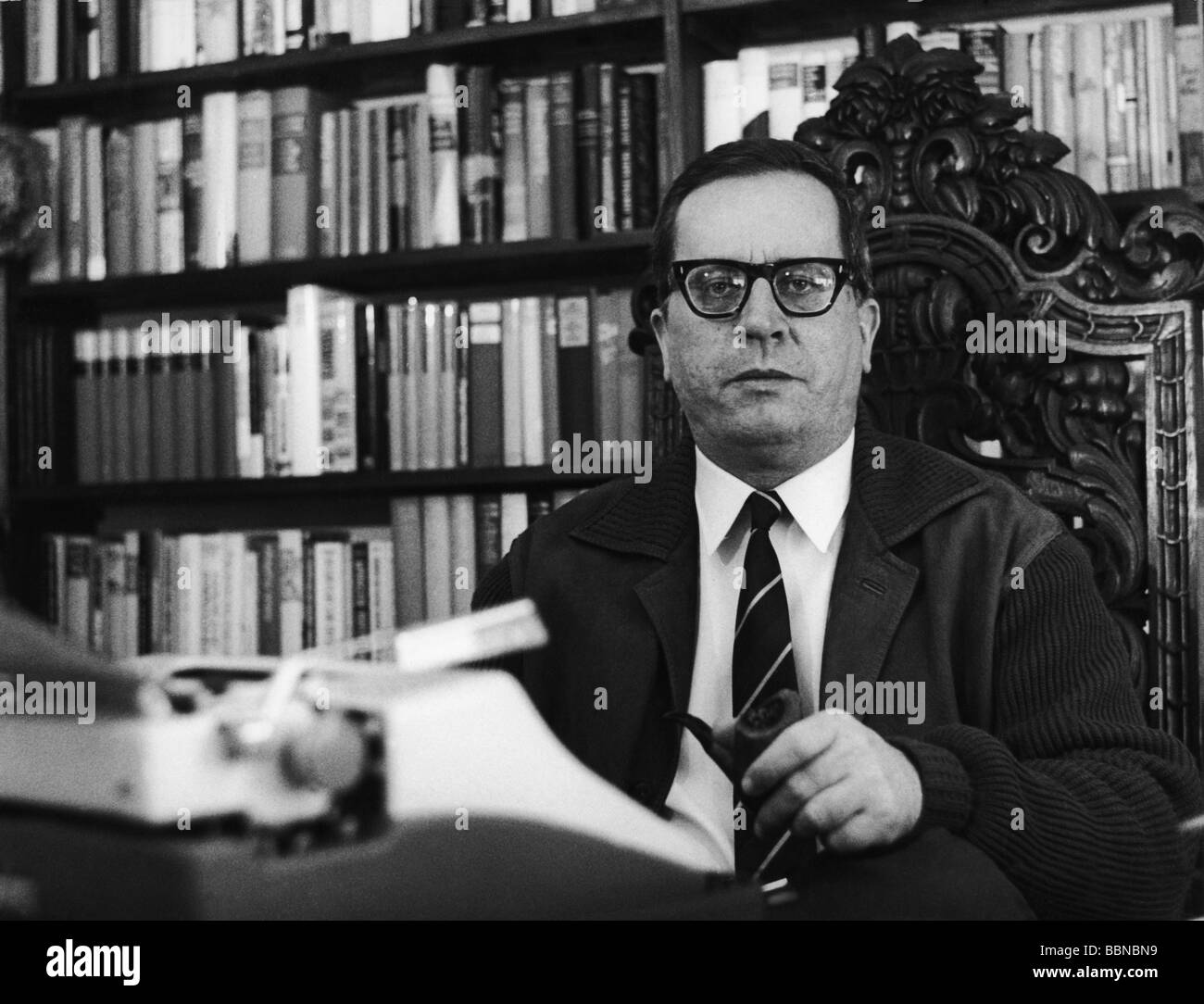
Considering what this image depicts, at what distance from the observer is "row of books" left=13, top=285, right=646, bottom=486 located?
155cm

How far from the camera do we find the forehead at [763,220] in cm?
104

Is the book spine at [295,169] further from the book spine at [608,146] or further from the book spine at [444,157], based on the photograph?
the book spine at [608,146]

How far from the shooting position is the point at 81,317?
177 cm

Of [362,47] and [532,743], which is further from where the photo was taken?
[362,47]

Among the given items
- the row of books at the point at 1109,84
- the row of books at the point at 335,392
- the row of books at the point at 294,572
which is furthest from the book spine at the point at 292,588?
the row of books at the point at 1109,84

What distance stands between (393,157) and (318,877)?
1.12 meters

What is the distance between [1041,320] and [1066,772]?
0.51 m

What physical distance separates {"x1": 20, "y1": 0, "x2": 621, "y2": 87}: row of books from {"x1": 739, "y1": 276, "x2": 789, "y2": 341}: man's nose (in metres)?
0.77

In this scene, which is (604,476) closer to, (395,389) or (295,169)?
(395,389)

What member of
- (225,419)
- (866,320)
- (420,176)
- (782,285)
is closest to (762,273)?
(782,285)

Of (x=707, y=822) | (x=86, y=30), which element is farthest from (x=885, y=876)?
(x=86, y=30)
